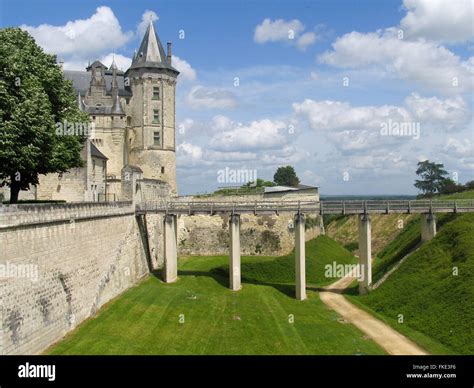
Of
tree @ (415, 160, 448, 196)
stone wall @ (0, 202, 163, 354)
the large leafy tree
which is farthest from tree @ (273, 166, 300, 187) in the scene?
the large leafy tree

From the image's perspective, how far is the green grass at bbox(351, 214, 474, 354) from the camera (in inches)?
1036

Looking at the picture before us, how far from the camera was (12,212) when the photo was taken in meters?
20.8

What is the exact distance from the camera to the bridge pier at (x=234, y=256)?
124 feet

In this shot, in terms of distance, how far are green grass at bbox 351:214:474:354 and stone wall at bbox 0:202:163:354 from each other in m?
18.2

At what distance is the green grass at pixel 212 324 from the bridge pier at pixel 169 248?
0.76 meters

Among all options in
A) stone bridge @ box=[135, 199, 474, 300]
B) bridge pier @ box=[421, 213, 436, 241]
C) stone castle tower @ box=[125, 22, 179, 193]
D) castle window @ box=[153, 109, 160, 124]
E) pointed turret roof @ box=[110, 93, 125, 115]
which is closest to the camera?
stone bridge @ box=[135, 199, 474, 300]

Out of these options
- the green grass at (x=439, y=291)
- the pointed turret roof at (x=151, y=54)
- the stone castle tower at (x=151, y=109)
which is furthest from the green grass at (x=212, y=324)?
the pointed turret roof at (x=151, y=54)

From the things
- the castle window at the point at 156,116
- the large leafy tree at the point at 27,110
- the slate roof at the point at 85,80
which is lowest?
the large leafy tree at the point at 27,110

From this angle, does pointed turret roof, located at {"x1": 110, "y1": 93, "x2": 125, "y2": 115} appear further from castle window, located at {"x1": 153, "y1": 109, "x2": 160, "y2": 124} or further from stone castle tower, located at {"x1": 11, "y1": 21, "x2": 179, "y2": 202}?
castle window, located at {"x1": 153, "y1": 109, "x2": 160, "y2": 124}

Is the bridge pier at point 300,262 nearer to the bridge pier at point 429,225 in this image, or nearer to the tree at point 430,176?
the bridge pier at point 429,225
